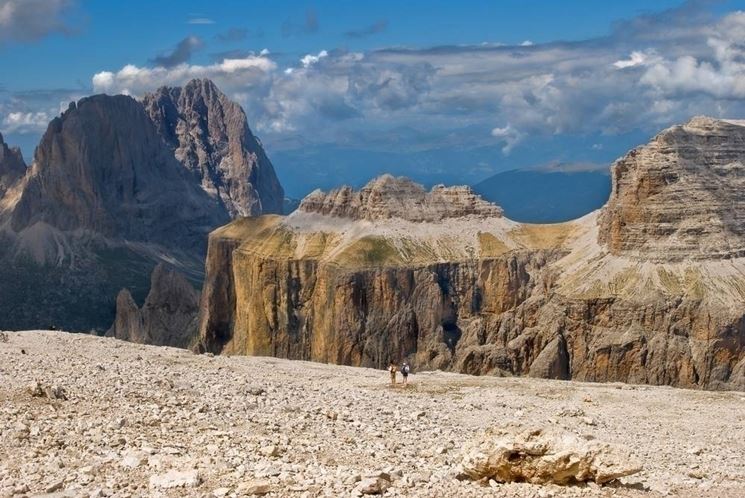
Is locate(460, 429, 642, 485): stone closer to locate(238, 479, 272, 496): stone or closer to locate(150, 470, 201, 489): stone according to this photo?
locate(238, 479, 272, 496): stone

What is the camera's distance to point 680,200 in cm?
8194

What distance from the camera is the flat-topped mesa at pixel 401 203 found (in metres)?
96.5

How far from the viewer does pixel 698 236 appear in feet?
264

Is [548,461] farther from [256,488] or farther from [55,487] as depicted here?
[55,487]

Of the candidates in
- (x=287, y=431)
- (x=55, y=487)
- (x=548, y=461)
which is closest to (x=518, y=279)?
(x=287, y=431)

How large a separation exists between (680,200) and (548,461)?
6535 cm

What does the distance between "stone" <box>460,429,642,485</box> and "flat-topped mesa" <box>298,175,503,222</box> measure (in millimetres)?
74265

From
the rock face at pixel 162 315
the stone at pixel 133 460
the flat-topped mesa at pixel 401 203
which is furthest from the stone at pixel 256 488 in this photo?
the rock face at pixel 162 315

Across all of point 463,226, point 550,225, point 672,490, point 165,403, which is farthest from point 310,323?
point 672,490

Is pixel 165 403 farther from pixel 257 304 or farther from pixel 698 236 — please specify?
pixel 257 304

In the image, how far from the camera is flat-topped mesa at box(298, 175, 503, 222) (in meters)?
96.5

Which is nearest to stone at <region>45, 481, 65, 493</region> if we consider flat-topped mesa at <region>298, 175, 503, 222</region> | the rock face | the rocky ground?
the rocky ground

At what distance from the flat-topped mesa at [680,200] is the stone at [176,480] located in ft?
215

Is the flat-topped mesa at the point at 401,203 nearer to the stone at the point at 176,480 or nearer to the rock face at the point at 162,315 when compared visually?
the rock face at the point at 162,315
